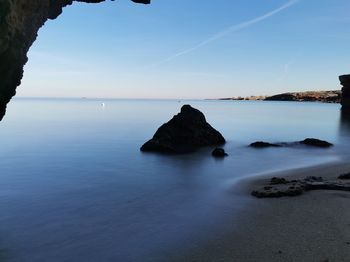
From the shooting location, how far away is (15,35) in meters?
15.3

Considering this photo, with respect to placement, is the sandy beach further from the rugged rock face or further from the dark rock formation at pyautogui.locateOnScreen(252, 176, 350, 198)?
the rugged rock face

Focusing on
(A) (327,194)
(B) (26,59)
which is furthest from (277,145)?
(B) (26,59)

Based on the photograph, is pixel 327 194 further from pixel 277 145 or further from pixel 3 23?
pixel 277 145

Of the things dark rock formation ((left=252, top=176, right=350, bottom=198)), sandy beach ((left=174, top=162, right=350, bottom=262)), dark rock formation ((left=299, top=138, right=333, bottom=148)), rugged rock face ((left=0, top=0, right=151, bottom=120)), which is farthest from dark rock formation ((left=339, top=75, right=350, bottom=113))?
rugged rock face ((left=0, top=0, right=151, bottom=120))

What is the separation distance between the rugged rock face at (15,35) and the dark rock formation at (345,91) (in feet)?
307

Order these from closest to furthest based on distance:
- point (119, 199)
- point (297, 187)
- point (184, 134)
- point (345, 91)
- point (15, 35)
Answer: point (297, 187), point (15, 35), point (119, 199), point (184, 134), point (345, 91)

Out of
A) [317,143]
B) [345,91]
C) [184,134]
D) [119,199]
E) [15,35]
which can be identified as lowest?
[317,143]

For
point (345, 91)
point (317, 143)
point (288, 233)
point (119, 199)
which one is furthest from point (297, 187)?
point (345, 91)

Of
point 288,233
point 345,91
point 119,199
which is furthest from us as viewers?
point 345,91

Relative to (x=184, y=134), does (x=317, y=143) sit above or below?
below

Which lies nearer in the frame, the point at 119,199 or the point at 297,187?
the point at 297,187

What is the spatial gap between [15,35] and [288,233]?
12.2 metres

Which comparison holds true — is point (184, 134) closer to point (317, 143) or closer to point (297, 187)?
point (317, 143)

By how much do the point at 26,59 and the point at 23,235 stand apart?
10.1 metres
